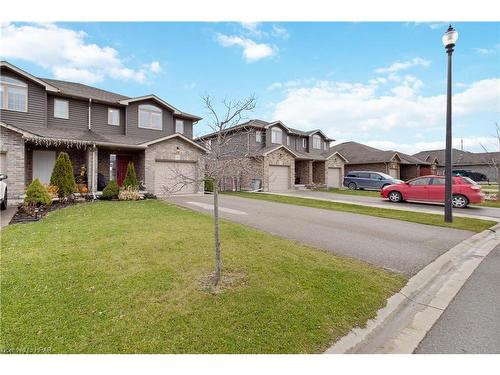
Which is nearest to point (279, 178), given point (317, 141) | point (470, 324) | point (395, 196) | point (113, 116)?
point (317, 141)

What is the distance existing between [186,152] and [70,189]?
747 centimetres

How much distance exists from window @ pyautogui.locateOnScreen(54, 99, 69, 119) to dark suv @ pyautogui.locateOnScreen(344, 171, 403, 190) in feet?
81.7

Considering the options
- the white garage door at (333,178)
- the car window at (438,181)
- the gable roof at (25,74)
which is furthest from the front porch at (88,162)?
the white garage door at (333,178)

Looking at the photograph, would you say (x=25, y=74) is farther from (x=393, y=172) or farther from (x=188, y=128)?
(x=393, y=172)

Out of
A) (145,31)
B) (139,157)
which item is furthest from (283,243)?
(139,157)

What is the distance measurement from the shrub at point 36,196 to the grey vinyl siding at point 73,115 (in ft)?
21.4

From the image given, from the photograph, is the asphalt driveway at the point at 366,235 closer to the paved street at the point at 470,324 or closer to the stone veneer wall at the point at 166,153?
the paved street at the point at 470,324

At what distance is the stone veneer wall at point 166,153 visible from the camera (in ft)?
52.7

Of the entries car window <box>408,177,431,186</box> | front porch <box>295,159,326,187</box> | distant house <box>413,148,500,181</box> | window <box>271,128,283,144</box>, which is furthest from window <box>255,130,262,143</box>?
distant house <box>413,148,500,181</box>

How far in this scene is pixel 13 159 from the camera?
11.6 m

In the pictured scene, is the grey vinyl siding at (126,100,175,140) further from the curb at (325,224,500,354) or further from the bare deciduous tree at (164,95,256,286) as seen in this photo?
the curb at (325,224,500,354)

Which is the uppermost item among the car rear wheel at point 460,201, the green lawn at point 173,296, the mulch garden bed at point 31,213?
the car rear wheel at point 460,201

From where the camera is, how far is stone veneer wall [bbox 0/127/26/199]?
11.4 meters

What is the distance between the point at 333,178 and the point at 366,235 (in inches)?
847
